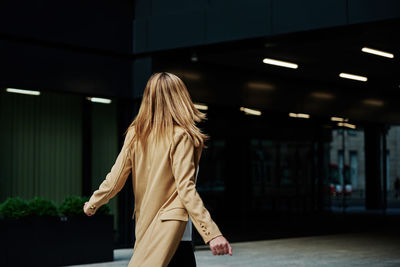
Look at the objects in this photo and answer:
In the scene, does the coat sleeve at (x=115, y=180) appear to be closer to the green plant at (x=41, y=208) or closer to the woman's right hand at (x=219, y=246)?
the woman's right hand at (x=219, y=246)

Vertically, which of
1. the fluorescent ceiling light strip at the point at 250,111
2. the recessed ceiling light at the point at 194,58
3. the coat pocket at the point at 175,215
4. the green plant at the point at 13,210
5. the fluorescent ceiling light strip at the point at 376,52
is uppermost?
the fluorescent ceiling light strip at the point at 376,52

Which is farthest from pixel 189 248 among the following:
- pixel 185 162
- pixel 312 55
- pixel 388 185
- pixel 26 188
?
pixel 388 185

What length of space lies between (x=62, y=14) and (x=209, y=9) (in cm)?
274

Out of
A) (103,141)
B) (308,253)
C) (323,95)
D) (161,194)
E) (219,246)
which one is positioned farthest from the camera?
(323,95)

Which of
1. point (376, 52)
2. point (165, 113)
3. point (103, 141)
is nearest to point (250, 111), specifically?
point (376, 52)

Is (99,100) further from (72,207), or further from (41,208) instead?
(41,208)

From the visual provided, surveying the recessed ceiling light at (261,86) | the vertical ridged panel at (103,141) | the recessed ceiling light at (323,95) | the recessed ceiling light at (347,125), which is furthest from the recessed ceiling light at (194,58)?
the recessed ceiling light at (347,125)

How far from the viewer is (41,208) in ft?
29.9

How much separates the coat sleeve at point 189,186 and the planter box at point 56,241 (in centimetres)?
630

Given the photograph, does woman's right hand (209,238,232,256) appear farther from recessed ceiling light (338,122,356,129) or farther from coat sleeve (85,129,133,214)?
recessed ceiling light (338,122,356,129)

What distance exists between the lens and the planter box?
8734 millimetres

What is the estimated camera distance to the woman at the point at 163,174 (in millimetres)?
3064

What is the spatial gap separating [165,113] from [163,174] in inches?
12.8

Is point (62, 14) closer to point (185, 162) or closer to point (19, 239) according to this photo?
point (19, 239)
